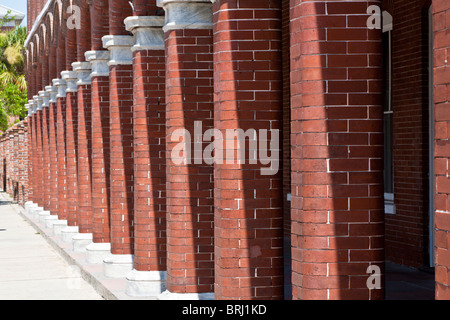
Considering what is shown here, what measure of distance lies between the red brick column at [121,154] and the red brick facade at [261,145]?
0.07 feet

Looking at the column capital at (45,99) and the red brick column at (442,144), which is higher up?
the column capital at (45,99)

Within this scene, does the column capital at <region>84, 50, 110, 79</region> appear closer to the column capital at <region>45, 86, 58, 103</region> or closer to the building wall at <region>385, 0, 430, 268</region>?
the building wall at <region>385, 0, 430, 268</region>

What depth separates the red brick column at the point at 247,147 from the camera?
7.19 m

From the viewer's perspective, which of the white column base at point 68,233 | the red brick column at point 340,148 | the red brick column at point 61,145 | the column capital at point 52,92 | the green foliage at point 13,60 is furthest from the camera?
the green foliage at point 13,60

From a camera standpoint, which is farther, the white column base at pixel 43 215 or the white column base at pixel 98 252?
the white column base at pixel 43 215

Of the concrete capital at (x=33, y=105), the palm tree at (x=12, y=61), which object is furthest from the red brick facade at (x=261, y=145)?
the palm tree at (x=12, y=61)

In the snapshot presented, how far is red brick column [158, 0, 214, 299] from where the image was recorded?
8992 millimetres

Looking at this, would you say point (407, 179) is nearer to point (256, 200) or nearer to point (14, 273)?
point (256, 200)

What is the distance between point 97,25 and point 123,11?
1.98 meters

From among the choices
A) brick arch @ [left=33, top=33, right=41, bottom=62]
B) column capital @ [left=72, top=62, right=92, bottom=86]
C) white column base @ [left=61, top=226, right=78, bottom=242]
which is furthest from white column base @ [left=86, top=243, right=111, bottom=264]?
brick arch @ [left=33, top=33, right=41, bottom=62]

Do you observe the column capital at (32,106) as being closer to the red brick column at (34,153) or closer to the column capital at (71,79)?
the red brick column at (34,153)

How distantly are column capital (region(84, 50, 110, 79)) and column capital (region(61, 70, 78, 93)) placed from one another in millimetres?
3953

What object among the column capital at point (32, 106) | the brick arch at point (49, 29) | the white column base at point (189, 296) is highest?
the brick arch at point (49, 29)

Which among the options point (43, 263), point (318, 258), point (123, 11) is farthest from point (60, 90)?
point (318, 258)
